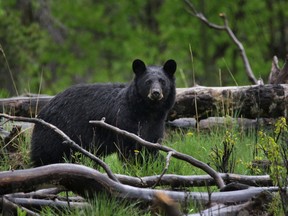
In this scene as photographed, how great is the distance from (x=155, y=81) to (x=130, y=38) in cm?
1822

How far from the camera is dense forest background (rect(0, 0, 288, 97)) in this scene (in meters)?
20.3

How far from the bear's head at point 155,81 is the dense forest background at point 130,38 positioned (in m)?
10.9

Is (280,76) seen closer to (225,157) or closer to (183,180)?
(225,157)

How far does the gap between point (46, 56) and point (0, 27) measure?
7894 millimetres

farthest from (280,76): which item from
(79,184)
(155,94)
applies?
(79,184)

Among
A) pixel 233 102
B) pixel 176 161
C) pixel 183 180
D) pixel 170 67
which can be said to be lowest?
pixel 176 161

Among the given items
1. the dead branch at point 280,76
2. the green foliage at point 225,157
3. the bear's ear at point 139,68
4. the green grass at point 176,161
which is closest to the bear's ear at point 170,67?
the bear's ear at point 139,68

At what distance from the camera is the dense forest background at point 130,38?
2033 centimetres

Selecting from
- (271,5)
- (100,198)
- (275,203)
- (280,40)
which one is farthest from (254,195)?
(271,5)

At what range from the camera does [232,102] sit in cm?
846

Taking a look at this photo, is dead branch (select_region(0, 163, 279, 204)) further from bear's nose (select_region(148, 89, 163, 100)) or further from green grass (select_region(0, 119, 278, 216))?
bear's nose (select_region(148, 89, 163, 100))

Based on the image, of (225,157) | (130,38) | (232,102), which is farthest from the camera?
(130,38)

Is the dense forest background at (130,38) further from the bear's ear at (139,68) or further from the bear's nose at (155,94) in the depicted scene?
the bear's nose at (155,94)

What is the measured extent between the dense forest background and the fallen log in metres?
10.2
